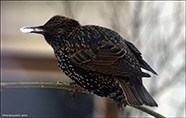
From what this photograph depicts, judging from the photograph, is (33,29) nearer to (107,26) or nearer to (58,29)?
(58,29)

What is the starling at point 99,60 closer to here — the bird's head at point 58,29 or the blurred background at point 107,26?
the bird's head at point 58,29

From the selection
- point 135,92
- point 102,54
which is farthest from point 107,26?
point 135,92

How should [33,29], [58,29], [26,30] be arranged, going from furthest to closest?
[58,29] < [33,29] < [26,30]

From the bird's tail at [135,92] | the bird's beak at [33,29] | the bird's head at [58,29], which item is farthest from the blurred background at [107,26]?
the bird's tail at [135,92]

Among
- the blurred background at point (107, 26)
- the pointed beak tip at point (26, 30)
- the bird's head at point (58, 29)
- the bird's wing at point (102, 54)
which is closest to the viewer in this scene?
the pointed beak tip at point (26, 30)

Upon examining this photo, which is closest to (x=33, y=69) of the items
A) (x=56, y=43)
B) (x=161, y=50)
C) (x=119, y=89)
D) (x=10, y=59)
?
(x=10, y=59)

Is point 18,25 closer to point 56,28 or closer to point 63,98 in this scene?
point 63,98
